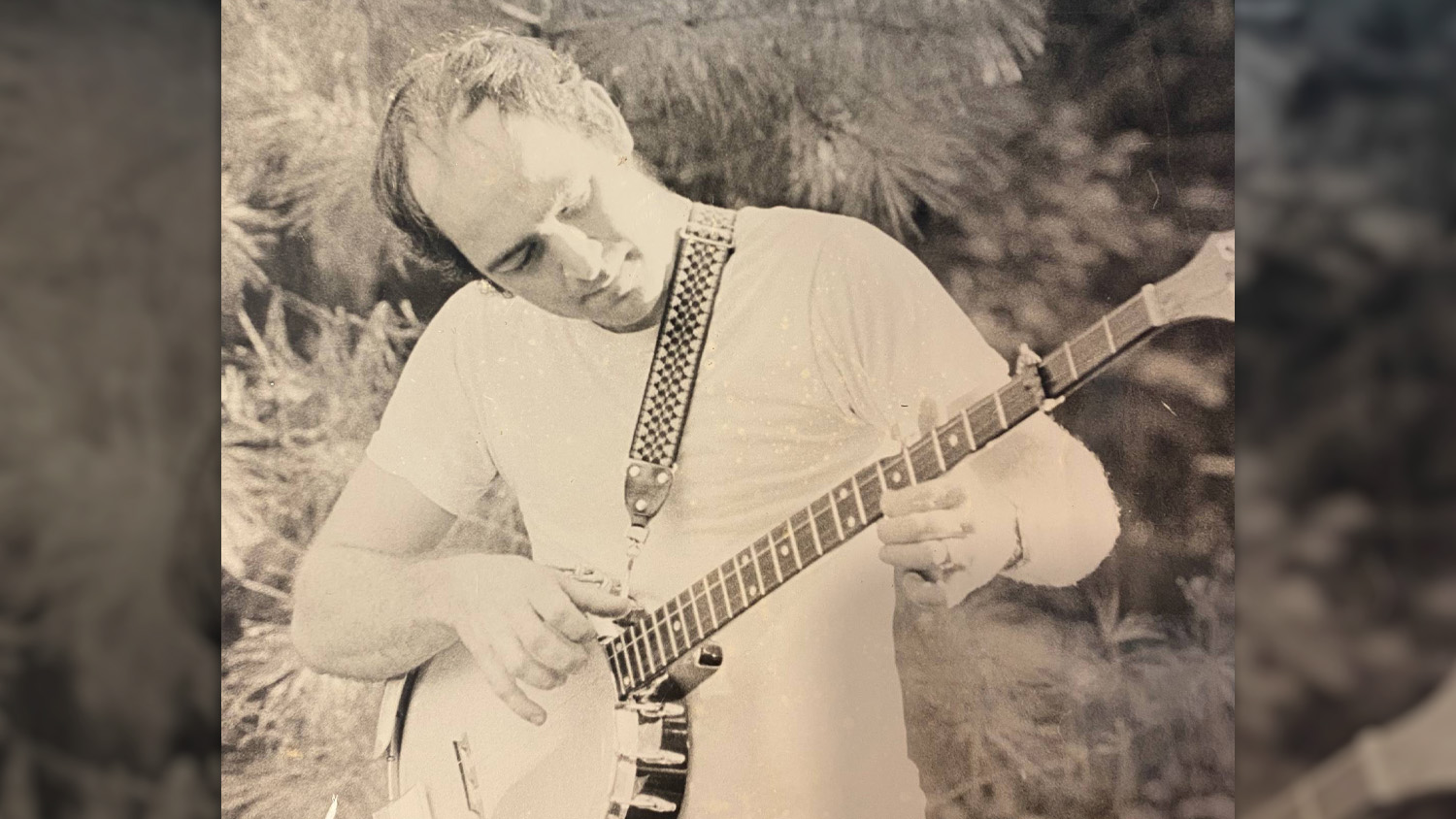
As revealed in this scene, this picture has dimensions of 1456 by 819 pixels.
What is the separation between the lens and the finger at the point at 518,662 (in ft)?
4.90

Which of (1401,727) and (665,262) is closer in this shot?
(1401,727)

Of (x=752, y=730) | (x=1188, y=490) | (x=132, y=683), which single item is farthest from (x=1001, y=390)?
(x=132, y=683)

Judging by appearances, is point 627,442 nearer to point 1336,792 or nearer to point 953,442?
point 953,442

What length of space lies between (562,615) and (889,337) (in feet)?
2.19

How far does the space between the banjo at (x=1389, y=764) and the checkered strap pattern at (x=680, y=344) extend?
115 cm

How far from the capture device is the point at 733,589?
1.46 meters

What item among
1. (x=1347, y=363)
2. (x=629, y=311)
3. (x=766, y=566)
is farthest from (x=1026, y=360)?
(x=1347, y=363)

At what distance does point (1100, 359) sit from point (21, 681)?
1.63 metres

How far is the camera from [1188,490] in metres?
1.42

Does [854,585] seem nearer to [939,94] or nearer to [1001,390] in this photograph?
[1001,390]

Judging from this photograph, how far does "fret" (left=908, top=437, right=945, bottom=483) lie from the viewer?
1422 mm

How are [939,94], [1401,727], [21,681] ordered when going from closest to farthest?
[1401,727] < [21,681] < [939,94]

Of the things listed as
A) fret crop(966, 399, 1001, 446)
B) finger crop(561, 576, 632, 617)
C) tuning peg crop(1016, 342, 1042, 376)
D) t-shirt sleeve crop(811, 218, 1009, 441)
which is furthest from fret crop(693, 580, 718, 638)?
tuning peg crop(1016, 342, 1042, 376)

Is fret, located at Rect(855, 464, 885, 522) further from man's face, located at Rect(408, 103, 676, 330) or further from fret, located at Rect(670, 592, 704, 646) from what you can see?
man's face, located at Rect(408, 103, 676, 330)
